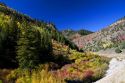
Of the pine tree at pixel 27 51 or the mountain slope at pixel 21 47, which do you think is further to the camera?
the mountain slope at pixel 21 47

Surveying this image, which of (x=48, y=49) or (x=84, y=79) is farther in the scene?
(x=48, y=49)

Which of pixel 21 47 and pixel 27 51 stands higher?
pixel 21 47

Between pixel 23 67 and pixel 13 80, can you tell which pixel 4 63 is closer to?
pixel 23 67

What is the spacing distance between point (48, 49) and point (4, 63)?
451 inches

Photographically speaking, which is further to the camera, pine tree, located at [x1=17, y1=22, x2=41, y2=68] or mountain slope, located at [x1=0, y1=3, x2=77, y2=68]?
mountain slope, located at [x1=0, y1=3, x2=77, y2=68]

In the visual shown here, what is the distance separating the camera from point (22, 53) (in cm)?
5191

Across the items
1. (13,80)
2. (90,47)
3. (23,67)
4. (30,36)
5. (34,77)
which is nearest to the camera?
(34,77)

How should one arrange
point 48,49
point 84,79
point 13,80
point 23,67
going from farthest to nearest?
point 48,49 → point 23,67 → point 84,79 → point 13,80

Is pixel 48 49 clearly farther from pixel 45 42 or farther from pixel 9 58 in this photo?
pixel 9 58

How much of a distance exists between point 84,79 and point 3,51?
2127 cm

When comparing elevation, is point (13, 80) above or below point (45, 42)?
below

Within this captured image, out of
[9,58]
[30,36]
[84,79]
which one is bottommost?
[84,79]

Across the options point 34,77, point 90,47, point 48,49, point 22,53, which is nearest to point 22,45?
point 22,53

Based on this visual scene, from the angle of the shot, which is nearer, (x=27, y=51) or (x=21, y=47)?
(x=27, y=51)
